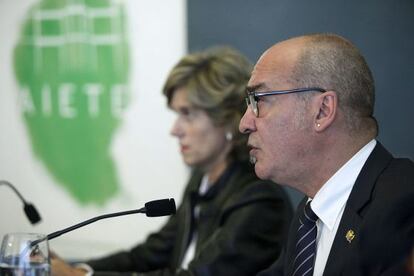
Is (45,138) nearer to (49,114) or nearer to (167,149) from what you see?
(49,114)

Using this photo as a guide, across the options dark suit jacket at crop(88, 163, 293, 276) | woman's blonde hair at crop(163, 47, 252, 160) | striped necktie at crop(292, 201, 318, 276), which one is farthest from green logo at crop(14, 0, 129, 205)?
striped necktie at crop(292, 201, 318, 276)

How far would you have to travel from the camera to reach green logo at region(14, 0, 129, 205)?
2.76 m

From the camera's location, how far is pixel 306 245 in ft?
4.92

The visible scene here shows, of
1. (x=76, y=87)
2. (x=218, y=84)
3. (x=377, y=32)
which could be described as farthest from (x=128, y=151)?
(x=377, y=32)

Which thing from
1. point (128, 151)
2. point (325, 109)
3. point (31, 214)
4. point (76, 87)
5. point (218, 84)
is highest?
point (325, 109)

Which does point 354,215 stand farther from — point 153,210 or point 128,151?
point 128,151

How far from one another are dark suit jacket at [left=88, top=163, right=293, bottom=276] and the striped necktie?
1.45 ft

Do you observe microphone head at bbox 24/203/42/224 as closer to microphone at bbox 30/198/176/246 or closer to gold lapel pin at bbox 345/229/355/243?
microphone at bbox 30/198/176/246

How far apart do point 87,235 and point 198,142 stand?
0.79 meters

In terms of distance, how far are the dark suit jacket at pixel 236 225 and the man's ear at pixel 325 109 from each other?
59 centimetres

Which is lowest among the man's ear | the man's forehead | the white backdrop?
the white backdrop

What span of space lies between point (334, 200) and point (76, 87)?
62.8 inches

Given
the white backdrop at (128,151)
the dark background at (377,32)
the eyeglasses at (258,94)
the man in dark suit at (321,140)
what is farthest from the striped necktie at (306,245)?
the white backdrop at (128,151)

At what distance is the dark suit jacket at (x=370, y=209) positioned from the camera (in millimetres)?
1308
